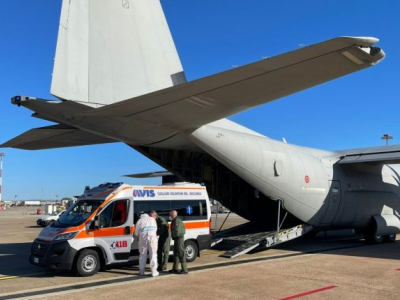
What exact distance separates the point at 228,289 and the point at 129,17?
784cm

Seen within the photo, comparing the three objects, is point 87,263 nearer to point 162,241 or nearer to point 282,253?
point 162,241

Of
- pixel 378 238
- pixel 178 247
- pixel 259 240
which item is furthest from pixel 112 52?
pixel 378 238

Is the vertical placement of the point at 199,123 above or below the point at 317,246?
above

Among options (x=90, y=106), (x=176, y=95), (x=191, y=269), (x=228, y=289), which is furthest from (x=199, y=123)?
(x=228, y=289)

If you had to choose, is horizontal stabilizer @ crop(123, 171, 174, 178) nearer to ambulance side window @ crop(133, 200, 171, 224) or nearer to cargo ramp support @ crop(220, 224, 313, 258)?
cargo ramp support @ crop(220, 224, 313, 258)

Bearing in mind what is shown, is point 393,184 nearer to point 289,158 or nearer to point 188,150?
point 289,158

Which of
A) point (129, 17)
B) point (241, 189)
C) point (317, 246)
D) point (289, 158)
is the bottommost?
point (317, 246)

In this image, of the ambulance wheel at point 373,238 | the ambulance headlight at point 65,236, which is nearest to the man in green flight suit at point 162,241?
the ambulance headlight at point 65,236

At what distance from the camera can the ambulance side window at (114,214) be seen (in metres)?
10.3

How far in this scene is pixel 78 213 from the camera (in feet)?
34.9

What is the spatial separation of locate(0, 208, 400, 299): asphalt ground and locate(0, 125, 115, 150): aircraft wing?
3901 mm

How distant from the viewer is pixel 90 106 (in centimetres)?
956

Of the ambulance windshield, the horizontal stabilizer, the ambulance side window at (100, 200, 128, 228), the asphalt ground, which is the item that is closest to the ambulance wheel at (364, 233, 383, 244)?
the asphalt ground

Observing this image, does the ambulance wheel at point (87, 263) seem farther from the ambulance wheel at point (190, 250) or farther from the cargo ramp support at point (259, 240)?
the cargo ramp support at point (259, 240)
